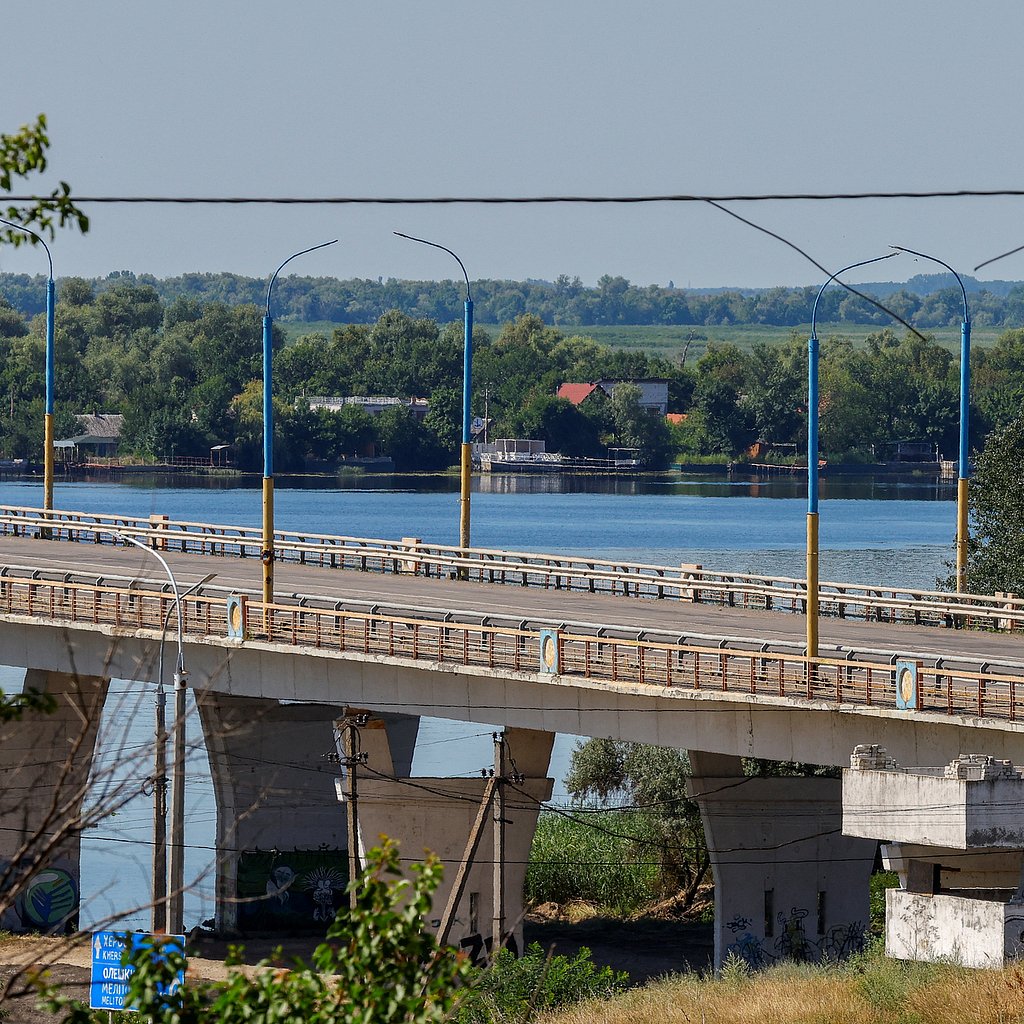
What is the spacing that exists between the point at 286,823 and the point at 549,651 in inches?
707

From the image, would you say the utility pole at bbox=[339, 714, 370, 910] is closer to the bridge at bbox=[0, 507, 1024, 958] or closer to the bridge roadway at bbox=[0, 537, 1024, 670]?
the bridge at bbox=[0, 507, 1024, 958]

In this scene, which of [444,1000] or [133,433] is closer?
[444,1000]

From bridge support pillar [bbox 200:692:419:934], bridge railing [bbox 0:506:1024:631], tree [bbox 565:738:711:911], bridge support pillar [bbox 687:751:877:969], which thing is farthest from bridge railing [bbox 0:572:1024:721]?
tree [bbox 565:738:711:911]

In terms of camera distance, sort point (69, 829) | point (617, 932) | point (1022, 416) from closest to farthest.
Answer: point (69, 829), point (617, 932), point (1022, 416)

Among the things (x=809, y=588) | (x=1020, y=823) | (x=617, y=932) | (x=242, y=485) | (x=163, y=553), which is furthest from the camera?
(x=242, y=485)

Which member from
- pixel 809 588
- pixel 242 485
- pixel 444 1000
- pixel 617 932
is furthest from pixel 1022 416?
pixel 242 485

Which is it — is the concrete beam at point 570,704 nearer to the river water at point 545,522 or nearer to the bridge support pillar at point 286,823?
the bridge support pillar at point 286,823

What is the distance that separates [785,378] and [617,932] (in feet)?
454

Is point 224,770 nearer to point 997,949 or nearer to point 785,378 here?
point 997,949

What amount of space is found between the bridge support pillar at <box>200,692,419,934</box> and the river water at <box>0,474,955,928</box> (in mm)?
3195

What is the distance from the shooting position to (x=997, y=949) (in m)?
31.3

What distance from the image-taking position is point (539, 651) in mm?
37062

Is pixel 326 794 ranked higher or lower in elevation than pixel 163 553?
lower

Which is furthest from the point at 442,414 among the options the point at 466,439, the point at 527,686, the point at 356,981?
the point at 356,981
